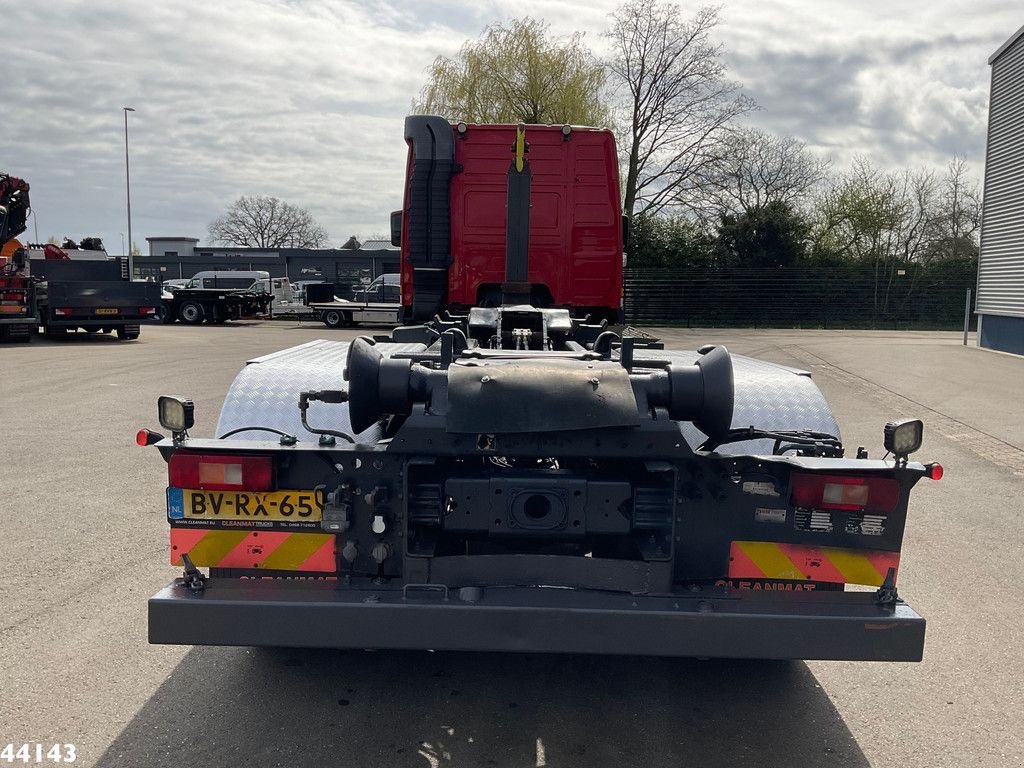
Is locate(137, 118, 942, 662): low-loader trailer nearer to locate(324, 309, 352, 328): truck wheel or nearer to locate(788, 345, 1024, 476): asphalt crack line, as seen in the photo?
locate(788, 345, 1024, 476): asphalt crack line

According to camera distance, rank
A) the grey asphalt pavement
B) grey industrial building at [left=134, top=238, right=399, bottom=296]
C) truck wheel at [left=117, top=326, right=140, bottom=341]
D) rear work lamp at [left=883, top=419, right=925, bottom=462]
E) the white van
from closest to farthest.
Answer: rear work lamp at [left=883, top=419, right=925, bottom=462]
the grey asphalt pavement
truck wheel at [left=117, top=326, right=140, bottom=341]
the white van
grey industrial building at [left=134, top=238, right=399, bottom=296]

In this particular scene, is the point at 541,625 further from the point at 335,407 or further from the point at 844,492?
the point at 335,407

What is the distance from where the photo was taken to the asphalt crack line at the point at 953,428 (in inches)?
336

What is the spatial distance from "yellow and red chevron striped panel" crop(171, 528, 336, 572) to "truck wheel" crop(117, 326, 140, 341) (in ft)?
68.2

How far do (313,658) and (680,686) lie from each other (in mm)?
1568

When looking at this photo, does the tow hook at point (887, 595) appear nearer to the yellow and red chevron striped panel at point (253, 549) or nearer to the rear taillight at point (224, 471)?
the yellow and red chevron striped panel at point (253, 549)

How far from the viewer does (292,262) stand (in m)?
57.6

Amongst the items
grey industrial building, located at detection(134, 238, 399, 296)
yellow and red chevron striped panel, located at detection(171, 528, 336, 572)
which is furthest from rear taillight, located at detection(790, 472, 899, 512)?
grey industrial building, located at detection(134, 238, 399, 296)

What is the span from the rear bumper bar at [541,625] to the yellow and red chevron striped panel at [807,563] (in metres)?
0.26

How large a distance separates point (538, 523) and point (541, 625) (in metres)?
0.35

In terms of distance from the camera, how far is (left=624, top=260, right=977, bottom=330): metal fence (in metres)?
32.6

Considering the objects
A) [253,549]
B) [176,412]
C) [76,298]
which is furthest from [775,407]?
[76,298]

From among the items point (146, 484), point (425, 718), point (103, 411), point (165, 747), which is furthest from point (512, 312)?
point (103, 411)

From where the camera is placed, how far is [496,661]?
150 inches
